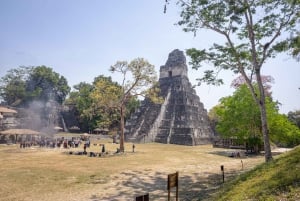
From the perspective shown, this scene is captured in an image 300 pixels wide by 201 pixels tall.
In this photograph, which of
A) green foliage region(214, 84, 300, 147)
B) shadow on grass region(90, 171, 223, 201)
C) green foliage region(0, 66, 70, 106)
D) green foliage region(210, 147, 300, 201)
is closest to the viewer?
green foliage region(210, 147, 300, 201)

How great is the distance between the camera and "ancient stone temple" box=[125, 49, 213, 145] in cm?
4731

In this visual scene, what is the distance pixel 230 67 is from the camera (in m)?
18.1

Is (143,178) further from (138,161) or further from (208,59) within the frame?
(208,59)

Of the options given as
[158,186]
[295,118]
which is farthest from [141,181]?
[295,118]

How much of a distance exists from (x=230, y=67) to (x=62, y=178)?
43.7 feet

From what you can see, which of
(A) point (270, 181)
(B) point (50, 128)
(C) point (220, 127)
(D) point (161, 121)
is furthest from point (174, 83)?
(A) point (270, 181)

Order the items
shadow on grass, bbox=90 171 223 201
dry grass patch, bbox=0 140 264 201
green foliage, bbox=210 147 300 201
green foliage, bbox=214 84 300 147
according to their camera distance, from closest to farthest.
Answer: green foliage, bbox=210 147 300 201 < shadow on grass, bbox=90 171 223 201 < dry grass patch, bbox=0 140 264 201 < green foliage, bbox=214 84 300 147

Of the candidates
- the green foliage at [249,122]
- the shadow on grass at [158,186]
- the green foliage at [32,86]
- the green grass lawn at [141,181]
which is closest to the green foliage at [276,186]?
the green grass lawn at [141,181]

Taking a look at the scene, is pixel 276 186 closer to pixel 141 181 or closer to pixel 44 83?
pixel 141 181

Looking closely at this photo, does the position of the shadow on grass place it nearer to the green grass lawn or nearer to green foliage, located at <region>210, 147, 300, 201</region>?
the green grass lawn

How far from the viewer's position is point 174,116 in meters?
50.5

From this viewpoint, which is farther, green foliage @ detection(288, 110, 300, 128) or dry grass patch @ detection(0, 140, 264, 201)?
green foliage @ detection(288, 110, 300, 128)

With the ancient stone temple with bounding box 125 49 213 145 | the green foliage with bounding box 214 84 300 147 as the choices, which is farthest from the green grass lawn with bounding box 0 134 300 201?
the ancient stone temple with bounding box 125 49 213 145

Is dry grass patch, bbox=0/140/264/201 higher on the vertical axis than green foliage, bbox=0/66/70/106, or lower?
lower
